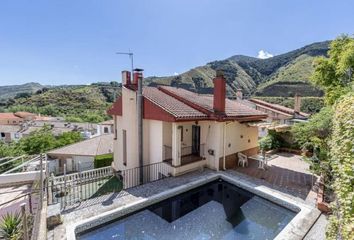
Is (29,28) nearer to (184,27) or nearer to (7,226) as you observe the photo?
(184,27)

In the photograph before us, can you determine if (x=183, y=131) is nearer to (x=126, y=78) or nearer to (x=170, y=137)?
(x=170, y=137)

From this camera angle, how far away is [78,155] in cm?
4156

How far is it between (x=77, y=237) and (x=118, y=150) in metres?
13.7

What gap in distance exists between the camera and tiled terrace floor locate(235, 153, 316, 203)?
15.0m

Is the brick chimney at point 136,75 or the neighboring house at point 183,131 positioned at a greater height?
the brick chimney at point 136,75

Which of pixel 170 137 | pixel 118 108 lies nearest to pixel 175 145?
pixel 170 137

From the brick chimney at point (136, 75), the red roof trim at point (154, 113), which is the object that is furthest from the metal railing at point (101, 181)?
the brick chimney at point (136, 75)

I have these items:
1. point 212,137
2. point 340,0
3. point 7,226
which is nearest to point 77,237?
point 7,226

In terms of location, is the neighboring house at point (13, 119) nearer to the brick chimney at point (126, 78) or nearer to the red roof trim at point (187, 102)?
the brick chimney at point (126, 78)

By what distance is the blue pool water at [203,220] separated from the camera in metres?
11.0

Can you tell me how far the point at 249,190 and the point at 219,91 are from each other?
28.8ft

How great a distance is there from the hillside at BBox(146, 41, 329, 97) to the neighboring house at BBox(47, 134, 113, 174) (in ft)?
190

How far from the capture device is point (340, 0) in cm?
2328

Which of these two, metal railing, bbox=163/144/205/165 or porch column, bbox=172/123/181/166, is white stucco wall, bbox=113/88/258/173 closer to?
porch column, bbox=172/123/181/166
